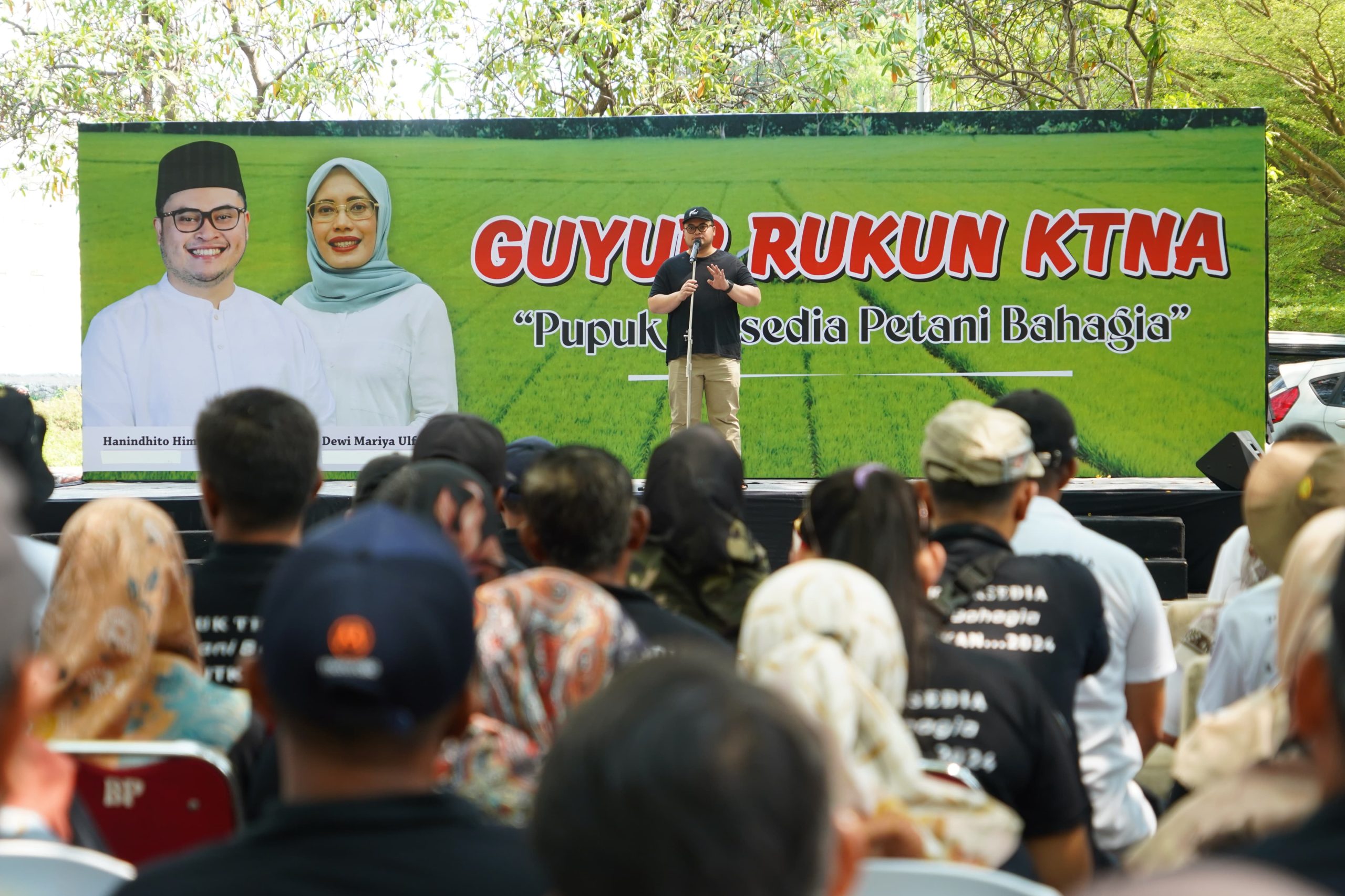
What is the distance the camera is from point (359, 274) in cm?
929

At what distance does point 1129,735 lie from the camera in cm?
293

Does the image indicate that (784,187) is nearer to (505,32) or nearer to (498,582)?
(498,582)

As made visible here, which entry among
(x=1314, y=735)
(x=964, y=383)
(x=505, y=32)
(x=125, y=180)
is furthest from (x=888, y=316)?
(x=505, y=32)

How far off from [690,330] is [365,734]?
23.6 feet

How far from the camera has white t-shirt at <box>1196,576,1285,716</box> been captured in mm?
2480

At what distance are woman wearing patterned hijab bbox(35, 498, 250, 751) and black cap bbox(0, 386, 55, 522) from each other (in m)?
1.49

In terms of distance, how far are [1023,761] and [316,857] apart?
127 centimetres

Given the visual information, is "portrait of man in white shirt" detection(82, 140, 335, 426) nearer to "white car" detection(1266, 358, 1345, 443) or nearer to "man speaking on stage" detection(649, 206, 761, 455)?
"man speaking on stage" detection(649, 206, 761, 455)

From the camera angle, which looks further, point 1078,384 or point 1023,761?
point 1078,384

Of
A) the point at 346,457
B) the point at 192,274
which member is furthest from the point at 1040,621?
the point at 192,274

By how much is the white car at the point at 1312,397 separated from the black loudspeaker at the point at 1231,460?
17.4ft

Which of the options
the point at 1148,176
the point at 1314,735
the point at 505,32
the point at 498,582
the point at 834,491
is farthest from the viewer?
the point at 505,32

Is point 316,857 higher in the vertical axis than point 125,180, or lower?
lower

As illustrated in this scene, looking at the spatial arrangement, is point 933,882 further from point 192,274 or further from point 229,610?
point 192,274
